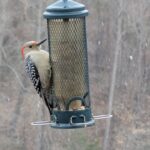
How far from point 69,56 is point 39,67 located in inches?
14.0

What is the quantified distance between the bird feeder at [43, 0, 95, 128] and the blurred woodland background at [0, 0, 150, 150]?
11.0 meters

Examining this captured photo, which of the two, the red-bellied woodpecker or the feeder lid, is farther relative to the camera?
the red-bellied woodpecker

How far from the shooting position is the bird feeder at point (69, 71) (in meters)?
5.50

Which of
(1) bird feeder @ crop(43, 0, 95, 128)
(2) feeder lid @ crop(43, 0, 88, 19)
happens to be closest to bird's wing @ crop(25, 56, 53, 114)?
(1) bird feeder @ crop(43, 0, 95, 128)

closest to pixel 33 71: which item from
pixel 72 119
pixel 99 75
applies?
pixel 72 119

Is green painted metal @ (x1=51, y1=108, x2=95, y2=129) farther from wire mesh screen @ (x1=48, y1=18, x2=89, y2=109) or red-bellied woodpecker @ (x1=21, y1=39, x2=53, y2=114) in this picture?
red-bellied woodpecker @ (x1=21, y1=39, x2=53, y2=114)

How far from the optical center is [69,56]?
219 inches

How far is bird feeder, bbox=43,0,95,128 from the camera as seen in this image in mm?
5504

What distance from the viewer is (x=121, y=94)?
58.5ft

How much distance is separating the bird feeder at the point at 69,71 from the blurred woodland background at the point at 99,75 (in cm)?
1100

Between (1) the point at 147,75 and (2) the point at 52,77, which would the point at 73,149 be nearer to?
(1) the point at 147,75

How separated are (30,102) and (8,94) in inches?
27.0

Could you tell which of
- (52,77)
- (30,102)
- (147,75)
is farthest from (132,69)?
(52,77)

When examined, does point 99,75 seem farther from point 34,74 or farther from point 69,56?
point 69,56
